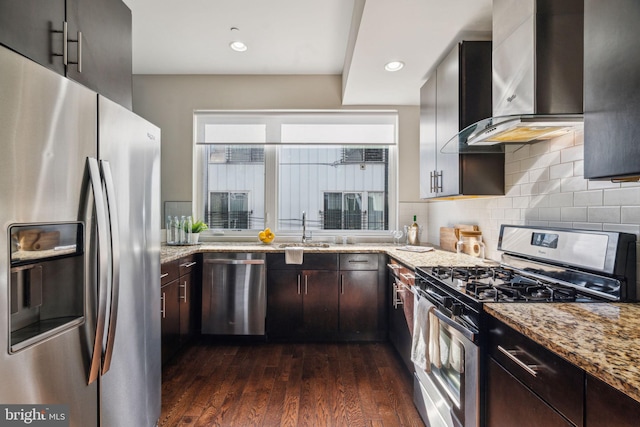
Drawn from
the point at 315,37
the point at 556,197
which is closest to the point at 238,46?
the point at 315,37

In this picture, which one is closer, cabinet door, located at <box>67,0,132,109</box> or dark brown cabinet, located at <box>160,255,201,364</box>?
cabinet door, located at <box>67,0,132,109</box>

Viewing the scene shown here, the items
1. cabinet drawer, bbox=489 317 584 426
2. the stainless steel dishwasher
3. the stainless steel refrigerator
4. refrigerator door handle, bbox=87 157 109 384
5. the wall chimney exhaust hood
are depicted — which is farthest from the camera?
the stainless steel dishwasher

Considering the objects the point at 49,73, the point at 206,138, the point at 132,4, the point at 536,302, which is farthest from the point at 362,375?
the point at 132,4

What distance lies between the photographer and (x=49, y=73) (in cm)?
99

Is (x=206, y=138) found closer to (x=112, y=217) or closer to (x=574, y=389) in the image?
(x=112, y=217)

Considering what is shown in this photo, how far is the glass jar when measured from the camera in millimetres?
2447

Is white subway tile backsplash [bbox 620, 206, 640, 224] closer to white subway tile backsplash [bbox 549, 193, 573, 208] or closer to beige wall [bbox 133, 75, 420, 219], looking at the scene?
white subway tile backsplash [bbox 549, 193, 573, 208]

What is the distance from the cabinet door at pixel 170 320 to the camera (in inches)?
92.7

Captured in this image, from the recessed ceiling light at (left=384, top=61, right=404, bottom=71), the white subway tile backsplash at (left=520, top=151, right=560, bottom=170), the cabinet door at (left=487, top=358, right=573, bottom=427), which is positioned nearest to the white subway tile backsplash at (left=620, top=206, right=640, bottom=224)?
the white subway tile backsplash at (left=520, top=151, right=560, bottom=170)

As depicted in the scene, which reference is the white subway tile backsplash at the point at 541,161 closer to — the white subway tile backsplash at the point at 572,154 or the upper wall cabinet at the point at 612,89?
the white subway tile backsplash at the point at 572,154

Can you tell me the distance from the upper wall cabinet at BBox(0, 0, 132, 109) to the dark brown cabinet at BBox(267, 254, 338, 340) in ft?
6.27

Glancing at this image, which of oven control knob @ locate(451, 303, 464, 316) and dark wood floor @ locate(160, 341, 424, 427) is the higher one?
oven control knob @ locate(451, 303, 464, 316)

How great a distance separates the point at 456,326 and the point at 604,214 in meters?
0.82

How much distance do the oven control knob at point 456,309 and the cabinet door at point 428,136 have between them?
4.35 feet
